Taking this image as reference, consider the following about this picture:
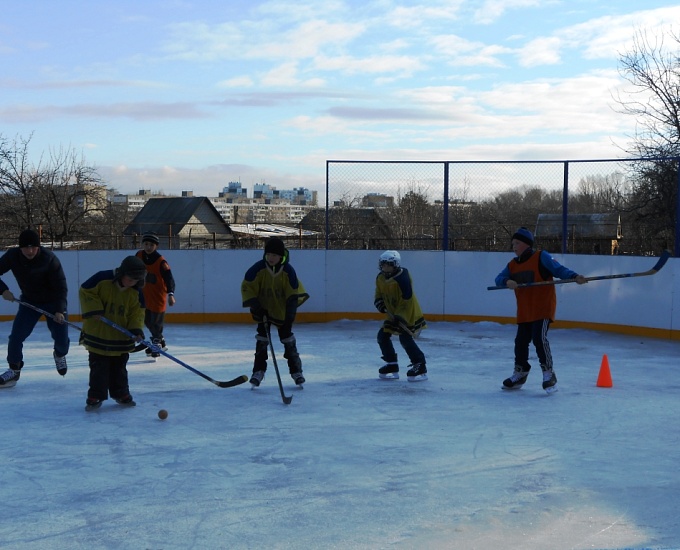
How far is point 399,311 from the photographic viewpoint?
728cm

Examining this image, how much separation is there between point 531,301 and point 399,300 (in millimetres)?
1161

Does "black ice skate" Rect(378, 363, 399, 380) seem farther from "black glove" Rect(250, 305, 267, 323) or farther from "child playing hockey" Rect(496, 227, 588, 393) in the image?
"black glove" Rect(250, 305, 267, 323)

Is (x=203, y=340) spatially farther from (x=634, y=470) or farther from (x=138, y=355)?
(x=634, y=470)

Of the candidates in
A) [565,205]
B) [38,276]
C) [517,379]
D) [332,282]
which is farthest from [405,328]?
[565,205]

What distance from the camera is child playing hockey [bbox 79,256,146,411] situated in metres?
5.86

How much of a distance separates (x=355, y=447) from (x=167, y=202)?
155 ft

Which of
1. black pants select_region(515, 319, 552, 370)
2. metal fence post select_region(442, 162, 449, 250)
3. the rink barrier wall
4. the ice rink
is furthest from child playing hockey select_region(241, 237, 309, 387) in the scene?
metal fence post select_region(442, 162, 449, 250)

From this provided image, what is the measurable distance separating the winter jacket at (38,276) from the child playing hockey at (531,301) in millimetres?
3655

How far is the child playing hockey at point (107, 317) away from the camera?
586cm

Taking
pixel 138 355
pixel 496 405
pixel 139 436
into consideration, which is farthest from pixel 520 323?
pixel 138 355

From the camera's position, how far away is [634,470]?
4.55 meters

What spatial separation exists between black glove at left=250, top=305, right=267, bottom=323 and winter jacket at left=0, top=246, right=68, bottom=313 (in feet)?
5.36

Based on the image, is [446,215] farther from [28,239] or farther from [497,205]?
[28,239]

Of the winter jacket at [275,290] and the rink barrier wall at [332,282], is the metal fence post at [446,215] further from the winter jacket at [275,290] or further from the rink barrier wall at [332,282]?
the winter jacket at [275,290]
